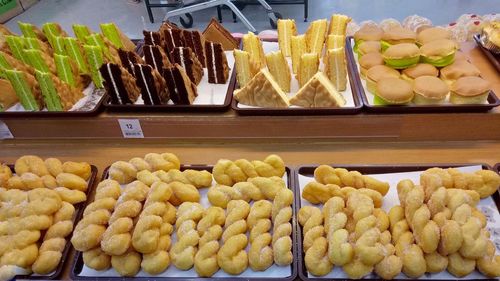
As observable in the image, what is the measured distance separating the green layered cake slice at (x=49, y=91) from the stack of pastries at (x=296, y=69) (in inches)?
32.5

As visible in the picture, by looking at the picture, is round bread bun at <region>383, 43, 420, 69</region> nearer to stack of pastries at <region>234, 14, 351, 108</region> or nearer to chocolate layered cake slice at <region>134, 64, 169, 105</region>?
stack of pastries at <region>234, 14, 351, 108</region>

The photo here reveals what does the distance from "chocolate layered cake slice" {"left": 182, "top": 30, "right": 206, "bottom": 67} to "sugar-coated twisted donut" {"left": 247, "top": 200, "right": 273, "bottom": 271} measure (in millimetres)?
A: 979

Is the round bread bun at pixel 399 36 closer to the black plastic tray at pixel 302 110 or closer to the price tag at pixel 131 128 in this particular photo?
the black plastic tray at pixel 302 110

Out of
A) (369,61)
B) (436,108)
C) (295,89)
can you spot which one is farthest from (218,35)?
(436,108)

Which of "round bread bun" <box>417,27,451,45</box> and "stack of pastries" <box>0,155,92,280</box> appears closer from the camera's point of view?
"stack of pastries" <box>0,155,92,280</box>

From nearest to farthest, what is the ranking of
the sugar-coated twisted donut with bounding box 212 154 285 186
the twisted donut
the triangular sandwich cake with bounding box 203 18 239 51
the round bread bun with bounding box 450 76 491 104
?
the twisted donut, the sugar-coated twisted donut with bounding box 212 154 285 186, the round bread bun with bounding box 450 76 491 104, the triangular sandwich cake with bounding box 203 18 239 51

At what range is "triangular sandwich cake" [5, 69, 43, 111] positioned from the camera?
176cm

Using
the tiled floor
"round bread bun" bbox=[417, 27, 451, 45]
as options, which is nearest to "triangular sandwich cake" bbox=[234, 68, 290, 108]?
"round bread bun" bbox=[417, 27, 451, 45]

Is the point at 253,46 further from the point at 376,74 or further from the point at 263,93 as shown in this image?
the point at 376,74

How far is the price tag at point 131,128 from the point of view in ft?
5.83

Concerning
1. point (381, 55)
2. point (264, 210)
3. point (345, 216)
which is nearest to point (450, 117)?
point (381, 55)

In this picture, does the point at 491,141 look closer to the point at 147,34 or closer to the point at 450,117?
the point at 450,117

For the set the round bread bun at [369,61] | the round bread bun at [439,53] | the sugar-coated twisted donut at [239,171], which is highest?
the round bread bun at [439,53]

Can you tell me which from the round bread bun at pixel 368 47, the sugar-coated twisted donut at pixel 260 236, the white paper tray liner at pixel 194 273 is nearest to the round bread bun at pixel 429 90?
the round bread bun at pixel 368 47
